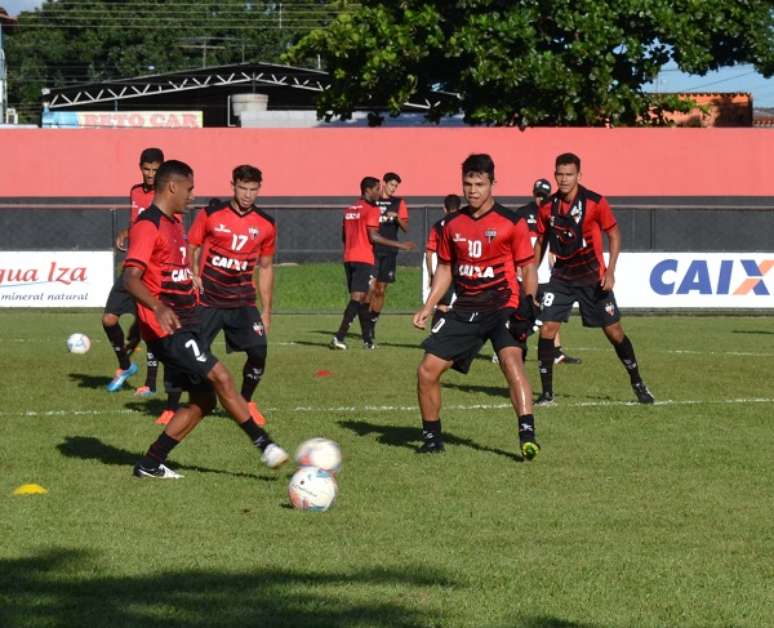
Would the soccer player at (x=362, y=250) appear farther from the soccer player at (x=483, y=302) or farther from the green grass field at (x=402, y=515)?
the soccer player at (x=483, y=302)

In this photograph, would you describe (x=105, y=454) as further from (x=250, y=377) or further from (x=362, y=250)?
(x=362, y=250)

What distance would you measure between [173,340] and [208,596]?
3.05 meters

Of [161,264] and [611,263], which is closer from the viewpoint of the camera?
[161,264]

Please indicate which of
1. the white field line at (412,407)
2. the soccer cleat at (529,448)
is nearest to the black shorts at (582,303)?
the white field line at (412,407)

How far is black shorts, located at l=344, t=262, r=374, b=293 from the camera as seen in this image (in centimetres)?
1977

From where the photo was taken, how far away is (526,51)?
34438 millimetres

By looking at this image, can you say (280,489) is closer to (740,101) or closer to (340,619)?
(340,619)

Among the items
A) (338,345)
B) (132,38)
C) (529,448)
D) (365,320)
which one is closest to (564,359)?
(365,320)

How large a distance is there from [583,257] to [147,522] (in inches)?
255

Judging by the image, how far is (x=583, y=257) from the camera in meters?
13.6

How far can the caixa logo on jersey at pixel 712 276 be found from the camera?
2525cm

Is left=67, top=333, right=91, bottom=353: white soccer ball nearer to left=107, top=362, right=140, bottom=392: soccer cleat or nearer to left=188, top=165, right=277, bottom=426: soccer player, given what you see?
left=107, top=362, right=140, bottom=392: soccer cleat

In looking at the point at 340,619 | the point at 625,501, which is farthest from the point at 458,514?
the point at 340,619

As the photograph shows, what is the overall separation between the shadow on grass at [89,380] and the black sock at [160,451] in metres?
5.39
